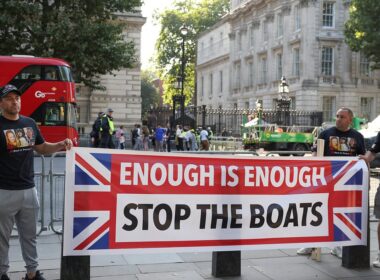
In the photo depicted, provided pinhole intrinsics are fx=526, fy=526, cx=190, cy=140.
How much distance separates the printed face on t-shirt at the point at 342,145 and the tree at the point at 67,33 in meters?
18.0

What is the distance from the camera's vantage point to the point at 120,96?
3897 centimetres

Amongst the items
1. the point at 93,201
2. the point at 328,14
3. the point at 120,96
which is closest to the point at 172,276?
the point at 93,201

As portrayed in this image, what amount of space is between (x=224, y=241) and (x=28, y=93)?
18.2 metres

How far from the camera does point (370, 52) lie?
34031 mm

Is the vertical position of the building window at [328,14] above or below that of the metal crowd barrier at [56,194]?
above

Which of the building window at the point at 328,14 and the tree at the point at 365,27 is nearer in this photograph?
the tree at the point at 365,27

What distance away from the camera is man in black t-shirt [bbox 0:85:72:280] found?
491cm

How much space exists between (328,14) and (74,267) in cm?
4602

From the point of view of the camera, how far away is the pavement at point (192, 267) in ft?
19.0

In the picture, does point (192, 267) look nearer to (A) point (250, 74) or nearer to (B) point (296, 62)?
(B) point (296, 62)

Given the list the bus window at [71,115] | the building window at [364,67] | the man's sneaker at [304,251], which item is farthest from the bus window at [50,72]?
the building window at [364,67]

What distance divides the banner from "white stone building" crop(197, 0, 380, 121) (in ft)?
135

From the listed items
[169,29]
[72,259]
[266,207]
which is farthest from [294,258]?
[169,29]

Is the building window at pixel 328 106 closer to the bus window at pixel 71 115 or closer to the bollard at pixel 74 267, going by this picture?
the bus window at pixel 71 115
